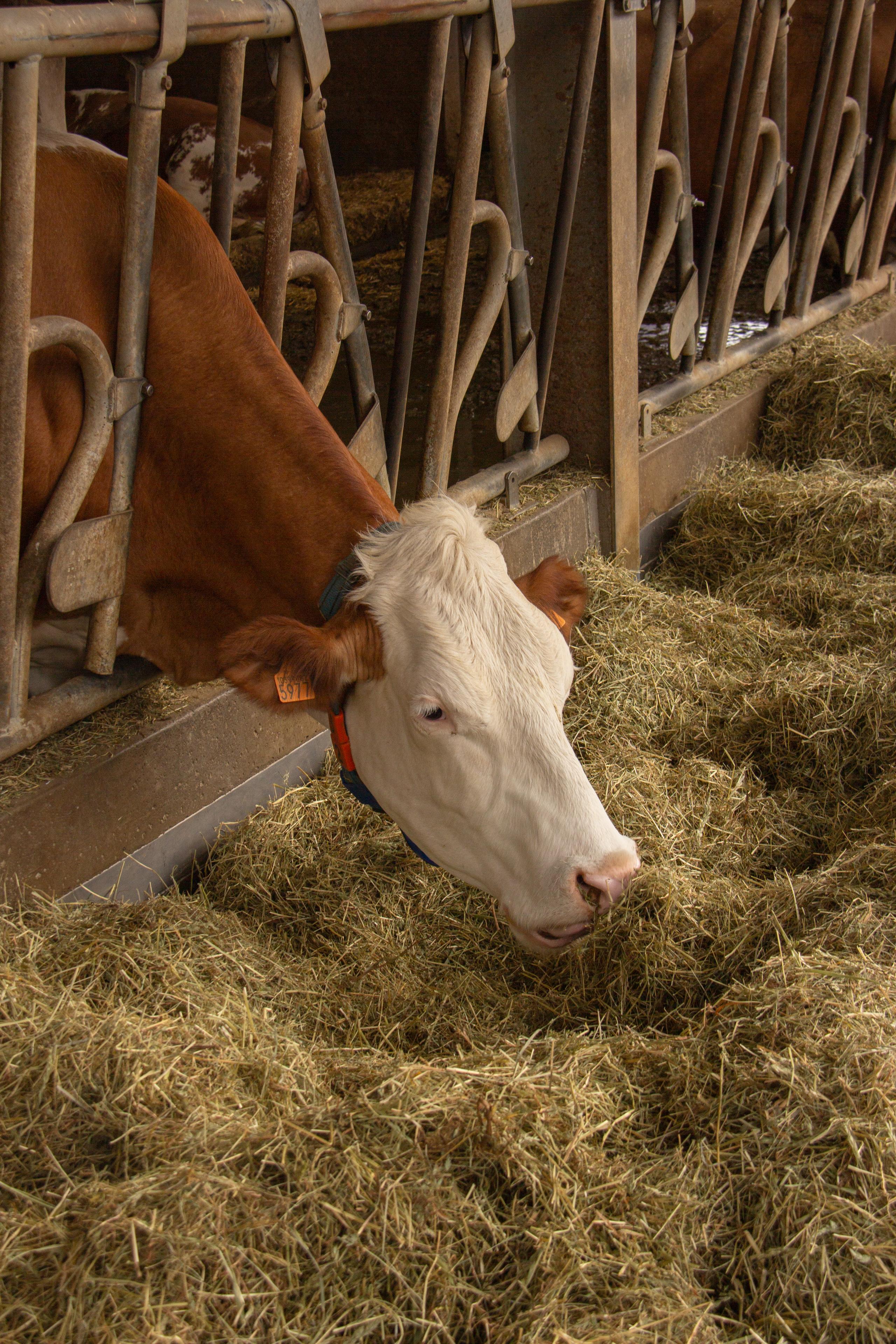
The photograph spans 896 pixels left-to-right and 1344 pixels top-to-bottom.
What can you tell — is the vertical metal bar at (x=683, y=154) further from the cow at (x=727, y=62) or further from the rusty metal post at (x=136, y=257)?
the cow at (x=727, y=62)

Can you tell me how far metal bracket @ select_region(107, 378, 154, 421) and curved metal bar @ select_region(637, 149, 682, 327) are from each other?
100 inches

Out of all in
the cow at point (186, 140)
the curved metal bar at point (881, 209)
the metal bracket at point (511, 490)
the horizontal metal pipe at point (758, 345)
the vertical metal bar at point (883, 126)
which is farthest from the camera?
the curved metal bar at point (881, 209)

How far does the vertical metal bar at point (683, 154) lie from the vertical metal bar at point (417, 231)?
162 cm

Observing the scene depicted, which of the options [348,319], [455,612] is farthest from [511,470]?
[455,612]

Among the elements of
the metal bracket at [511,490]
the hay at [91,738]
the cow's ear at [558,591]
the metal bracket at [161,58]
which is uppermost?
the metal bracket at [161,58]

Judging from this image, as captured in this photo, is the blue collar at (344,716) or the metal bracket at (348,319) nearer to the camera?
the blue collar at (344,716)

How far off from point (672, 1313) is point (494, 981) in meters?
1.08

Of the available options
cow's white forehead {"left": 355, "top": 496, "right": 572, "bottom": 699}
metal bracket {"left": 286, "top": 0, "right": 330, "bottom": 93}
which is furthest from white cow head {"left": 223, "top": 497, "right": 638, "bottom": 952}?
metal bracket {"left": 286, "top": 0, "right": 330, "bottom": 93}

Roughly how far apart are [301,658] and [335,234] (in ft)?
4.99

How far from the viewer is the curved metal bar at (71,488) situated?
2369 millimetres

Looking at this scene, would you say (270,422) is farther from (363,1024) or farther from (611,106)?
(611,106)

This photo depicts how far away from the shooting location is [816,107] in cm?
582

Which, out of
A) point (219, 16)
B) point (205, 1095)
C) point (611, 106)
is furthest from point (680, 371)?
point (205, 1095)

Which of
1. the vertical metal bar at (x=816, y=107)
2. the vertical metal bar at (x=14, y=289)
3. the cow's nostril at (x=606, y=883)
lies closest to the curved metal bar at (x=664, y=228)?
the vertical metal bar at (x=816, y=107)
